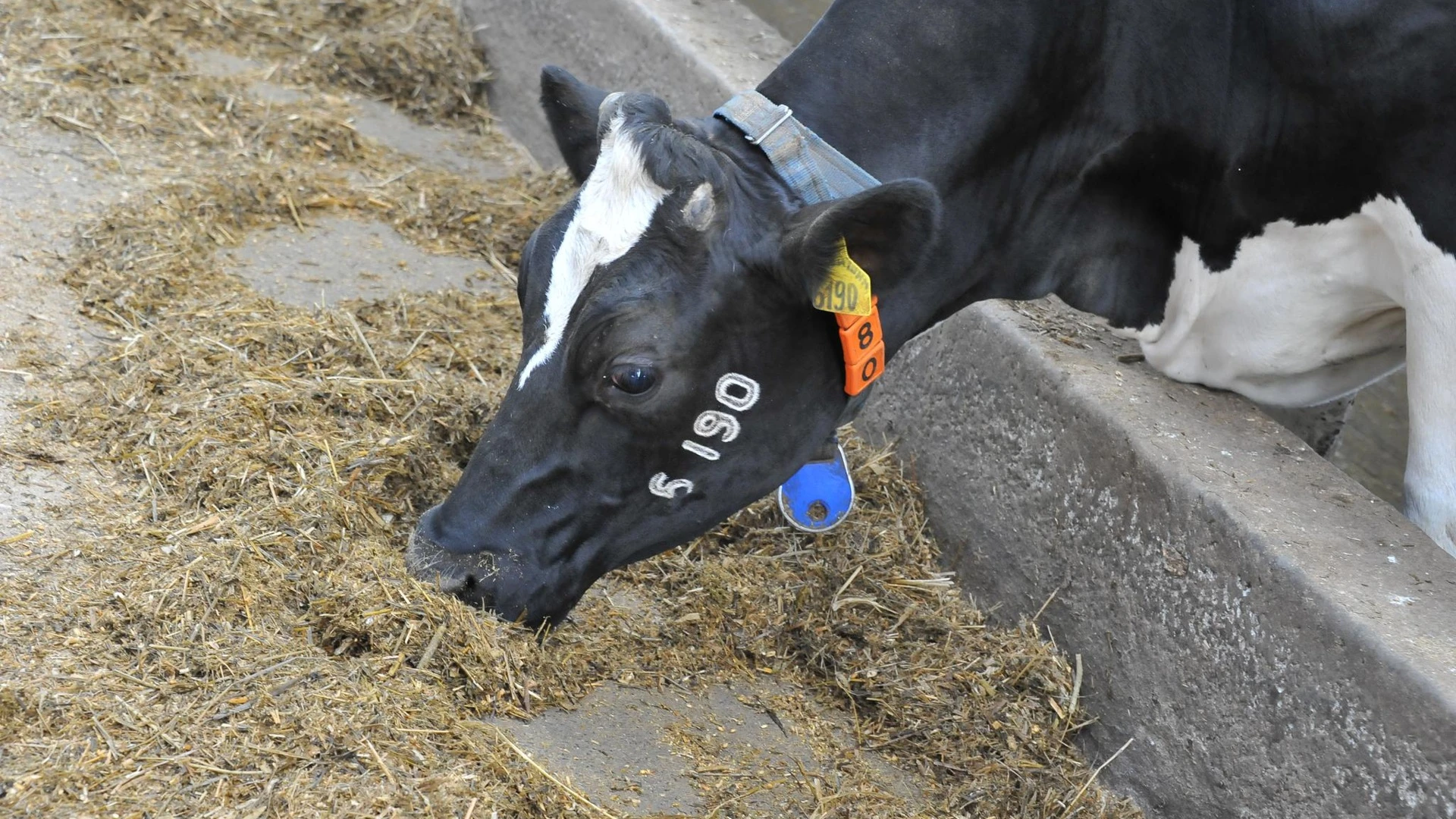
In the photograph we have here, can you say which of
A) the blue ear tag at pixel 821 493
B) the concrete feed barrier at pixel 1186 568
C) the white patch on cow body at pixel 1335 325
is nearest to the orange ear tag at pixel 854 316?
the blue ear tag at pixel 821 493

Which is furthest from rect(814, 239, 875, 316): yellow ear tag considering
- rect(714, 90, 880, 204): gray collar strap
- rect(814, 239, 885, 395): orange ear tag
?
rect(714, 90, 880, 204): gray collar strap

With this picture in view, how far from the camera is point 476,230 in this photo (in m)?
4.88

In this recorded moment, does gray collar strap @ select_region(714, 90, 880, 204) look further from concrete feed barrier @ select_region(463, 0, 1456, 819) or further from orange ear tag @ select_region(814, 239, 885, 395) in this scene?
concrete feed barrier @ select_region(463, 0, 1456, 819)

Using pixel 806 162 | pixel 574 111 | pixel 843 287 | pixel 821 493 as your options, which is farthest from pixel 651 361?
pixel 821 493

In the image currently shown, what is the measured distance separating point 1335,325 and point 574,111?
1.72 meters

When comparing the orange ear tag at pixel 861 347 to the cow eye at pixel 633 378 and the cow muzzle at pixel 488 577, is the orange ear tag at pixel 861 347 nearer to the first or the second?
the cow eye at pixel 633 378

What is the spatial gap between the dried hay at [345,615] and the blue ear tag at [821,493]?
0.14 m

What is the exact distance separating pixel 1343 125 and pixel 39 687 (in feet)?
8.58

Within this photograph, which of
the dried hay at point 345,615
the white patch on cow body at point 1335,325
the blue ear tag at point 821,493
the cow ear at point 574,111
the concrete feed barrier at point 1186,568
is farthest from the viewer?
the blue ear tag at point 821,493

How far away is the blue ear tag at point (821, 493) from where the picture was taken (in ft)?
10.7

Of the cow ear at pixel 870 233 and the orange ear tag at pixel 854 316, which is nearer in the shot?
the cow ear at pixel 870 233

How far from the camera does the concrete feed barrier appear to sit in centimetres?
237

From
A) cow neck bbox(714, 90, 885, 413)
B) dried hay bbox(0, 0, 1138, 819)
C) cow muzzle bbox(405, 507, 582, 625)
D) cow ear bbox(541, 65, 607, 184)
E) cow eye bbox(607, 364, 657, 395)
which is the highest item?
cow neck bbox(714, 90, 885, 413)

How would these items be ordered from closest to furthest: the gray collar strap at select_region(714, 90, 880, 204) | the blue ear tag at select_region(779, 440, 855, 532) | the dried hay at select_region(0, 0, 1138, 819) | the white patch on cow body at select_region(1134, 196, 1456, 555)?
the dried hay at select_region(0, 0, 1138, 819) → the gray collar strap at select_region(714, 90, 880, 204) → the white patch on cow body at select_region(1134, 196, 1456, 555) → the blue ear tag at select_region(779, 440, 855, 532)
